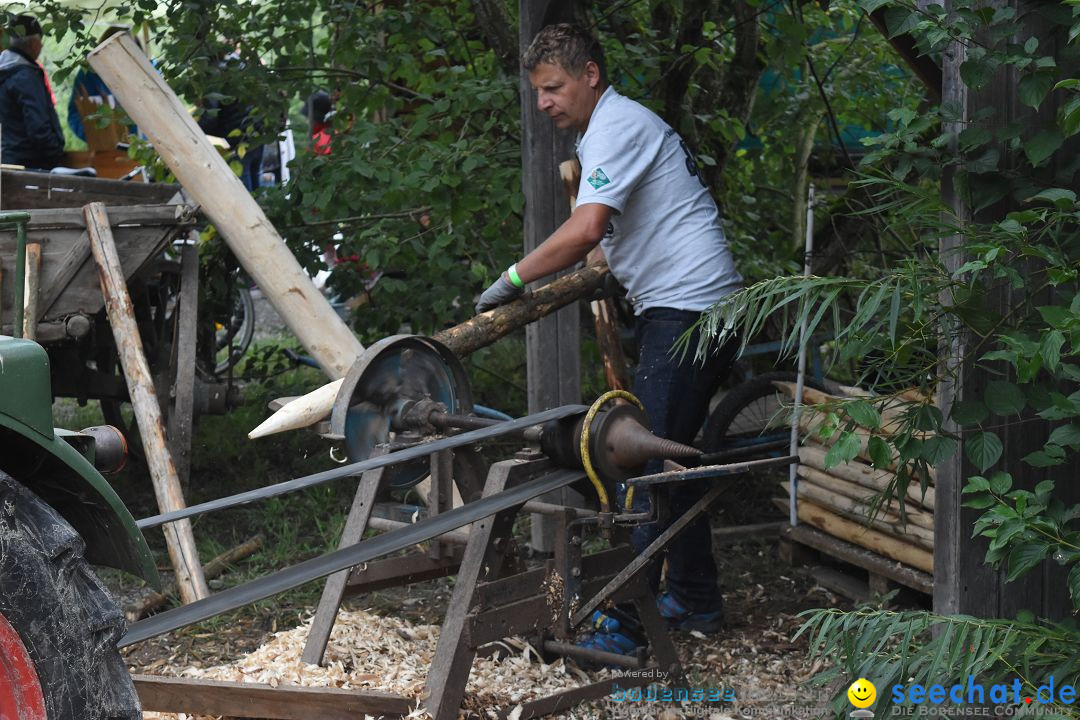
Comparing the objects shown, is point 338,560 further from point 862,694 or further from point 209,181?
point 209,181

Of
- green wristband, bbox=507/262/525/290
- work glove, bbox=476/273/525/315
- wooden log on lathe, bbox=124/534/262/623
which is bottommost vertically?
wooden log on lathe, bbox=124/534/262/623

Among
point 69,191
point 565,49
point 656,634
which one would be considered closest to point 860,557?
point 656,634

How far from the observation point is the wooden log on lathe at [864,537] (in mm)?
4680

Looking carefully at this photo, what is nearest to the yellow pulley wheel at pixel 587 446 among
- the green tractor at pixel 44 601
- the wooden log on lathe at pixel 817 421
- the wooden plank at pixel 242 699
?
the wooden plank at pixel 242 699

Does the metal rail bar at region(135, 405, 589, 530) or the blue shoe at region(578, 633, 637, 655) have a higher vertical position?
the metal rail bar at region(135, 405, 589, 530)

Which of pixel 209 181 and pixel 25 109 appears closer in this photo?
pixel 209 181

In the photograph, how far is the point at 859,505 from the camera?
504 cm

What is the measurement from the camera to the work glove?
4.25 meters

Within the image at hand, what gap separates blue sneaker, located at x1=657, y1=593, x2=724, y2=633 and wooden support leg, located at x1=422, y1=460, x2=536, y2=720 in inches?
50.7

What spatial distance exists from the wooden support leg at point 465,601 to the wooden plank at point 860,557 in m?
1.70

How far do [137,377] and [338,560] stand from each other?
8.33ft

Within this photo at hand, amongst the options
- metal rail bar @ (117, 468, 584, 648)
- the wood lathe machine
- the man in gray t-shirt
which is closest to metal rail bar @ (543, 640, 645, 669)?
the wood lathe machine

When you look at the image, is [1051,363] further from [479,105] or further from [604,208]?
[479,105]

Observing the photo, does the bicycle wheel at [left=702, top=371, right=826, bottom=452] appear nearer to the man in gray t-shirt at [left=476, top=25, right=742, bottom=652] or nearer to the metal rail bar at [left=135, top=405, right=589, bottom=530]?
the man in gray t-shirt at [left=476, top=25, right=742, bottom=652]
